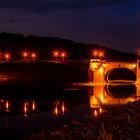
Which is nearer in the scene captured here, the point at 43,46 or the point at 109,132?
the point at 109,132

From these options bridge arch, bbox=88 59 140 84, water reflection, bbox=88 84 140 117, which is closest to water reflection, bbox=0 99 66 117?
water reflection, bbox=88 84 140 117

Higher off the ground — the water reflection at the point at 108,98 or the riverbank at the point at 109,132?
the riverbank at the point at 109,132

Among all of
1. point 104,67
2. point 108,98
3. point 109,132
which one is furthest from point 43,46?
point 109,132

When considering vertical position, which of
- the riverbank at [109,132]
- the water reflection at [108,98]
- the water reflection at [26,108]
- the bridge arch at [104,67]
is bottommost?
the water reflection at [26,108]

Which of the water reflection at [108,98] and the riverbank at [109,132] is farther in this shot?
the water reflection at [108,98]

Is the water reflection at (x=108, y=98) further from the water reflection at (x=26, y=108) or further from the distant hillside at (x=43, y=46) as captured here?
the distant hillside at (x=43, y=46)

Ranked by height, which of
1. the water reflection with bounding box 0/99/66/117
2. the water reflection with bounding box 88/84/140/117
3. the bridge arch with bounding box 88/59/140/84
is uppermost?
the bridge arch with bounding box 88/59/140/84

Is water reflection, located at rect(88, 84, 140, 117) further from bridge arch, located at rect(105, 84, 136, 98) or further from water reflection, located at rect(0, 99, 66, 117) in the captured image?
water reflection, located at rect(0, 99, 66, 117)

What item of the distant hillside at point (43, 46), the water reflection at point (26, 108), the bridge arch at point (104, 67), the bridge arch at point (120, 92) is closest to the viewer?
the water reflection at point (26, 108)

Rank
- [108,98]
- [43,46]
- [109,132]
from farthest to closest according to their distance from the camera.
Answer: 1. [43,46]
2. [108,98]
3. [109,132]

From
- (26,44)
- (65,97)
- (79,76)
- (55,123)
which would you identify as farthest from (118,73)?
(55,123)

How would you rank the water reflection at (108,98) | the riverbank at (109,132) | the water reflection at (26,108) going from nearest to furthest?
the riverbank at (109,132) → the water reflection at (26,108) → the water reflection at (108,98)

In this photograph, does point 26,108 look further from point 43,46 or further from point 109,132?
point 43,46

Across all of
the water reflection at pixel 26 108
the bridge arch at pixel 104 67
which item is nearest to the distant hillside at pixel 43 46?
the bridge arch at pixel 104 67
